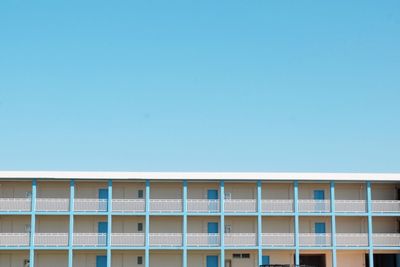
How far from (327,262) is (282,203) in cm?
554

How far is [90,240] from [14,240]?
4.74 m

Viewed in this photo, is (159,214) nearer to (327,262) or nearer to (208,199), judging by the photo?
(208,199)

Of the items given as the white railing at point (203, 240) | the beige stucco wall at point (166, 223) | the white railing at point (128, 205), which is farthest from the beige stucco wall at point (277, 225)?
the white railing at point (128, 205)

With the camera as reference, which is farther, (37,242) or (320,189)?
(320,189)

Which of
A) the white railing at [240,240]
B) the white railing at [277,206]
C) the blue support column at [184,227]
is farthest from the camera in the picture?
the white railing at [277,206]

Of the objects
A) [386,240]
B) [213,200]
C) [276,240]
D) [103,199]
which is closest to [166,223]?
[213,200]

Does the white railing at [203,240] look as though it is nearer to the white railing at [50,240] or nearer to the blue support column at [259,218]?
the blue support column at [259,218]

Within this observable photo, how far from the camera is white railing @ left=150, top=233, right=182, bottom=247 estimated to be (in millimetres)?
49969

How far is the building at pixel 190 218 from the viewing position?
4953cm

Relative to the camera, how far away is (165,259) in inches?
2014

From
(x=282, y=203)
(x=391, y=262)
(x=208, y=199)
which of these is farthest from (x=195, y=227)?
(x=391, y=262)

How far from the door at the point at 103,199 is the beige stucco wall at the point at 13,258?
221 inches

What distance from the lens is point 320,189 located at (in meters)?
52.4

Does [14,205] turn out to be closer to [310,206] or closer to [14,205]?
[14,205]
